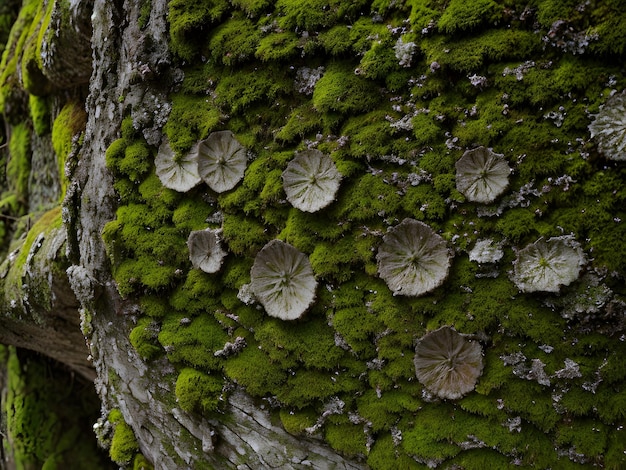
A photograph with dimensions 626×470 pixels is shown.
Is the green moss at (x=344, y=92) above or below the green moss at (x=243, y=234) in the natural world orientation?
above

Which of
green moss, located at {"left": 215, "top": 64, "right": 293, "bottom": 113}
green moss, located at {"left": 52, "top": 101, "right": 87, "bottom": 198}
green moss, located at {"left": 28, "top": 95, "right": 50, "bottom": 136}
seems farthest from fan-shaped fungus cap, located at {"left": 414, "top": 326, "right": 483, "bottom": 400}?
green moss, located at {"left": 28, "top": 95, "right": 50, "bottom": 136}

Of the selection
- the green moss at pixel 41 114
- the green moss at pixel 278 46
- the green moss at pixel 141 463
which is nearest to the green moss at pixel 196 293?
the green moss at pixel 141 463

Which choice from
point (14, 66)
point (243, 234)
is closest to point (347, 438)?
point (243, 234)

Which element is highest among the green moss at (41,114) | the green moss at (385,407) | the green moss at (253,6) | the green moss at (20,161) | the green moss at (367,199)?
the green moss at (253,6)

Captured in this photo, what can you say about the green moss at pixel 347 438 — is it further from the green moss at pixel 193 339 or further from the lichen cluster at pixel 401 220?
the green moss at pixel 193 339

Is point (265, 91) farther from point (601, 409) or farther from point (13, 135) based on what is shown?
point (13, 135)

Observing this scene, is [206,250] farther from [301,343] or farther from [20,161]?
[20,161]

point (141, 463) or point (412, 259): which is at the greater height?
point (412, 259)
